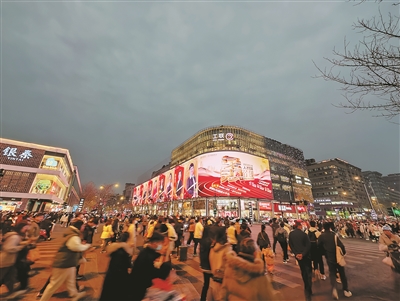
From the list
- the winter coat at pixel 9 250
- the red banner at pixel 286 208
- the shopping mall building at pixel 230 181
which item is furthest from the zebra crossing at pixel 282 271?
the red banner at pixel 286 208

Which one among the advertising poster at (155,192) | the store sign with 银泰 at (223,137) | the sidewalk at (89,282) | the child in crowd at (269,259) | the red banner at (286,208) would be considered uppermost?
the store sign with 银泰 at (223,137)

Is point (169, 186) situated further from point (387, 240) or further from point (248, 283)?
point (248, 283)

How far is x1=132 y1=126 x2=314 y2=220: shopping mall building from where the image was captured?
5012 centimetres

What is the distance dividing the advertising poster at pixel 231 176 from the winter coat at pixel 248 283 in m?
47.1

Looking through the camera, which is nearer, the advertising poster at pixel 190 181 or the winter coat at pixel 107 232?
the winter coat at pixel 107 232

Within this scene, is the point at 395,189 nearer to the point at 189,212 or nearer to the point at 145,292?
the point at 189,212

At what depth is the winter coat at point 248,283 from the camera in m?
2.33

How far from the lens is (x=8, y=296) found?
175 inches

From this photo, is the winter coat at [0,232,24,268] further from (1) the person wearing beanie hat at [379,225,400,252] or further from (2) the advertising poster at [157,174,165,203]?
(2) the advertising poster at [157,174,165,203]

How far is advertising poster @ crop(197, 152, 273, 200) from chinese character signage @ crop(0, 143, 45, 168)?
4073cm

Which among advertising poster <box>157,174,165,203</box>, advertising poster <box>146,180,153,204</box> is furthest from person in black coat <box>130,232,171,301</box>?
advertising poster <box>146,180,153,204</box>

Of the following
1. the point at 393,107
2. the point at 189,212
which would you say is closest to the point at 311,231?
the point at 393,107

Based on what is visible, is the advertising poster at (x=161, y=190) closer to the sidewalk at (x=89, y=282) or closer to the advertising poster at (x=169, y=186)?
the advertising poster at (x=169, y=186)

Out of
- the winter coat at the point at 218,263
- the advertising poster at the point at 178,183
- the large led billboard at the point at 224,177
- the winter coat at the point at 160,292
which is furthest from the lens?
the advertising poster at the point at 178,183
